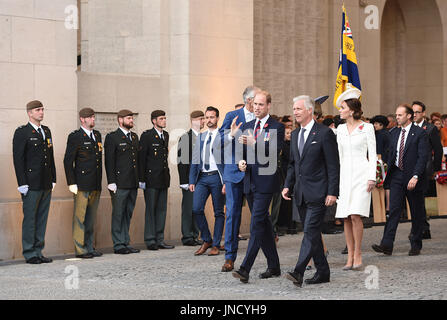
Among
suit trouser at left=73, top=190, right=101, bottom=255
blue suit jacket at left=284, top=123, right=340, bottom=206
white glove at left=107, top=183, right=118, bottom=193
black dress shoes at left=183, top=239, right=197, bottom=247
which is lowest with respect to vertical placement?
black dress shoes at left=183, top=239, right=197, bottom=247

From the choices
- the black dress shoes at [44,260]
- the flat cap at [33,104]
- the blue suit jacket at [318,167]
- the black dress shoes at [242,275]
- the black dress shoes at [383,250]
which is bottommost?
the black dress shoes at [44,260]

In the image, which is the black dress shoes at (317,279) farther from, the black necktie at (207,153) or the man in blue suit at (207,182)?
the black necktie at (207,153)

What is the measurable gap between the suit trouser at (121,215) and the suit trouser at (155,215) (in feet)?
1.06

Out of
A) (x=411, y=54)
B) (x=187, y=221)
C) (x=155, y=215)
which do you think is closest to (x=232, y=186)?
(x=155, y=215)

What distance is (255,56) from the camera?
19453mm

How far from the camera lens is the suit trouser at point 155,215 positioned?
13500 millimetres

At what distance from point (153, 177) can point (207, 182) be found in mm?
1252

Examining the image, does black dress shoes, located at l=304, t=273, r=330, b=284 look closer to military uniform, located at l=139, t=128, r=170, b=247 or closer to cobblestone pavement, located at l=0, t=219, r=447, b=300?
cobblestone pavement, located at l=0, t=219, r=447, b=300

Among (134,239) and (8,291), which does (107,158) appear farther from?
(8,291)

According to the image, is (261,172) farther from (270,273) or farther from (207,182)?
(207,182)

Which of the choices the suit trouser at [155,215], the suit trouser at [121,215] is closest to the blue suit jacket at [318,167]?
the suit trouser at [121,215]

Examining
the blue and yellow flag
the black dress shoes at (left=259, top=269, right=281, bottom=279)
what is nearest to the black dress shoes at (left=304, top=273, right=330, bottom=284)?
the black dress shoes at (left=259, top=269, right=281, bottom=279)

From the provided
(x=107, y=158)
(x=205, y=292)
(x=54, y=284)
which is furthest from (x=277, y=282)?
(x=107, y=158)

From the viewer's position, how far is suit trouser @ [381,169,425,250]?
12188mm
